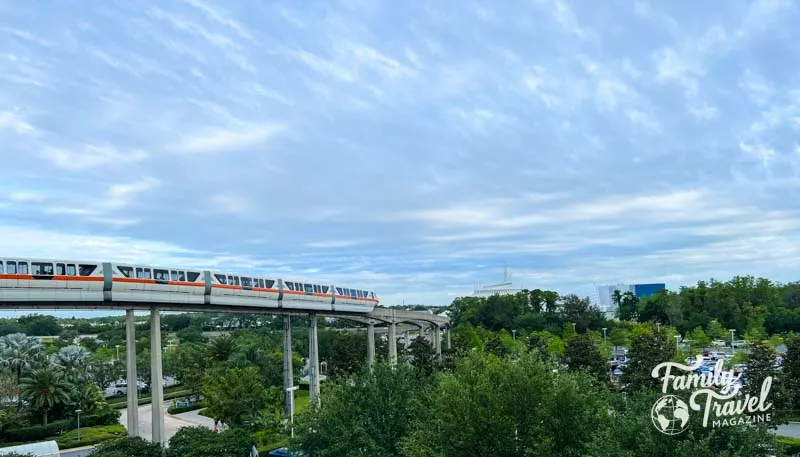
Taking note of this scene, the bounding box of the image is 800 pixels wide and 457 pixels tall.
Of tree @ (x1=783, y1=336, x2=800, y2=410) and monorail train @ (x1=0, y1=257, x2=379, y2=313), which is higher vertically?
monorail train @ (x1=0, y1=257, x2=379, y2=313)

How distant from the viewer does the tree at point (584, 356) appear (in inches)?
1907

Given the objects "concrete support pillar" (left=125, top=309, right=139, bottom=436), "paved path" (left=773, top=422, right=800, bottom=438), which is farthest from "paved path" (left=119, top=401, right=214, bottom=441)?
"paved path" (left=773, top=422, right=800, bottom=438)

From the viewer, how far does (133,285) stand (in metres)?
31.2

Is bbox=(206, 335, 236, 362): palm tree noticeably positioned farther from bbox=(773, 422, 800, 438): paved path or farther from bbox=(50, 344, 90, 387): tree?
bbox=(773, 422, 800, 438): paved path

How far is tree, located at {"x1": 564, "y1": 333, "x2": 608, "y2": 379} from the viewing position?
Answer: 48.4 metres

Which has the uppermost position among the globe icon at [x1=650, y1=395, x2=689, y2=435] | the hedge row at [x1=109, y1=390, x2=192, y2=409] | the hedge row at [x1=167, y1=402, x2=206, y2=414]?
the globe icon at [x1=650, y1=395, x2=689, y2=435]

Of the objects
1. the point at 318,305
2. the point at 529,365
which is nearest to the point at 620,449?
the point at 529,365

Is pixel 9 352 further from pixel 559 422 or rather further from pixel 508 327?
pixel 508 327

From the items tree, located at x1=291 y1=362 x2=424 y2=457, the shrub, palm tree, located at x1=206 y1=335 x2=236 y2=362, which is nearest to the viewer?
tree, located at x1=291 y1=362 x2=424 y2=457

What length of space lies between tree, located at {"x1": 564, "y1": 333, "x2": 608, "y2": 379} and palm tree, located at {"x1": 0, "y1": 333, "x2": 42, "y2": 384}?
48.3 meters

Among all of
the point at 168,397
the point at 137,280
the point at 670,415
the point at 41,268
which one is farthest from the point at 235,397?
the point at 670,415

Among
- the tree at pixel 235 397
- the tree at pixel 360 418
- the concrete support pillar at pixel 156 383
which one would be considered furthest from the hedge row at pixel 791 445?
the concrete support pillar at pixel 156 383

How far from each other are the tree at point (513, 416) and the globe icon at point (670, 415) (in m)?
3.17

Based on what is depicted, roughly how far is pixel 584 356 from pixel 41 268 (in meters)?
41.6
